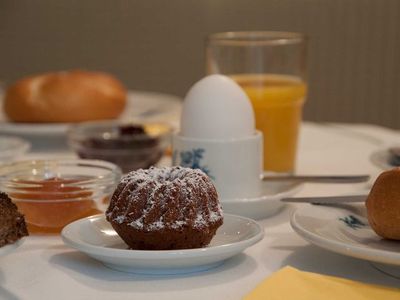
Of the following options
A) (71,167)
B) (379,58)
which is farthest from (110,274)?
(379,58)

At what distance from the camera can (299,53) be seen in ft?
5.07

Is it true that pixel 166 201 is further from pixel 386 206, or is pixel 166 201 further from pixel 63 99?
pixel 63 99

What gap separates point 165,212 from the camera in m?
0.96

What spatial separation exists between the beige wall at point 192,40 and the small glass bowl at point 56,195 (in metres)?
2.23

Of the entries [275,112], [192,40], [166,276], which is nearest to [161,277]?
[166,276]

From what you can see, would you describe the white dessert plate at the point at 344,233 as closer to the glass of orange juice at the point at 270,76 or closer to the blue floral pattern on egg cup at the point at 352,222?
the blue floral pattern on egg cup at the point at 352,222

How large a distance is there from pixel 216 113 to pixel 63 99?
778 mm

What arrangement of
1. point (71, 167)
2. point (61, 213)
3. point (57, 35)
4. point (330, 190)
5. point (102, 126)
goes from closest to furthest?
point (61, 213)
point (71, 167)
point (330, 190)
point (102, 126)
point (57, 35)

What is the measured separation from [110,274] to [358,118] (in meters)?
2.56

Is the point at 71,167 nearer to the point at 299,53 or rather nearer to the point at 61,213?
the point at 61,213

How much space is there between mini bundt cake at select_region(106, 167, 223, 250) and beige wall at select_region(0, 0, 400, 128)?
2424mm

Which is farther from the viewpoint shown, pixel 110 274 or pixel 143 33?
pixel 143 33

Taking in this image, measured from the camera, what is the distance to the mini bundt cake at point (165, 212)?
96cm

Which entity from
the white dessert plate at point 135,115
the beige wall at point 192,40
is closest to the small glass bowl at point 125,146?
the white dessert plate at point 135,115
